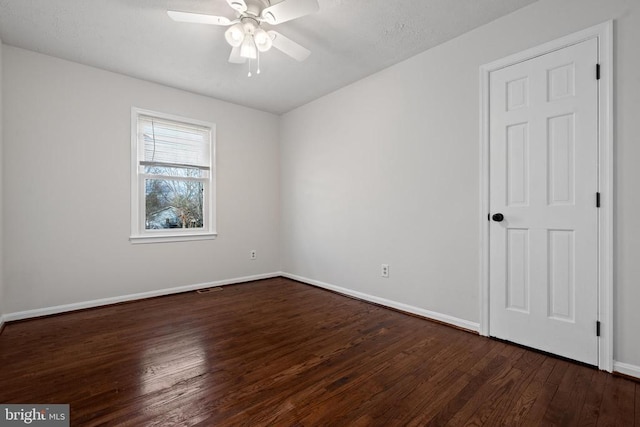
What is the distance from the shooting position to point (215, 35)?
8.68 ft

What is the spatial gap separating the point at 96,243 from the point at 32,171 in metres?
0.90

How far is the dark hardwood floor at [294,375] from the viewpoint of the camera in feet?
4.94

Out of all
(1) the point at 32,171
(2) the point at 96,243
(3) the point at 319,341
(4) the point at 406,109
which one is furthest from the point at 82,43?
(3) the point at 319,341

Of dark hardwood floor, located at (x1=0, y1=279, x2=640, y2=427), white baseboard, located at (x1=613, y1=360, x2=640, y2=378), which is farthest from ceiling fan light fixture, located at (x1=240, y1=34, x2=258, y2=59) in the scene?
white baseboard, located at (x1=613, y1=360, x2=640, y2=378)

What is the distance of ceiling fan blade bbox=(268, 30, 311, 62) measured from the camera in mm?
2289

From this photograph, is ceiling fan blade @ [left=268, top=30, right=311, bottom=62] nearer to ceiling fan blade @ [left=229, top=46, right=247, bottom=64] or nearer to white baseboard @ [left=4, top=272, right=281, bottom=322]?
ceiling fan blade @ [left=229, top=46, right=247, bottom=64]

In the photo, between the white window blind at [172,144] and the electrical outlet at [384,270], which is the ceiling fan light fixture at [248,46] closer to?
the white window blind at [172,144]

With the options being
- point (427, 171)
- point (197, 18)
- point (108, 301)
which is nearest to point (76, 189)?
point (108, 301)

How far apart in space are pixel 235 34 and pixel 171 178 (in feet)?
7.40

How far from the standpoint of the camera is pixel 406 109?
306 cm

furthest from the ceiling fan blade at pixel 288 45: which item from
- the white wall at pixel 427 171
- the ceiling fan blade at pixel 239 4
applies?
the white wall at pixel 427 171

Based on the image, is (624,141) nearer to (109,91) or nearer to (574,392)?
(574,392)

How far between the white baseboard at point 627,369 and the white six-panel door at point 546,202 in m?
0.09

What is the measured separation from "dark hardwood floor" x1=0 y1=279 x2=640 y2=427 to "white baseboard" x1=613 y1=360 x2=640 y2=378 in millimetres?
65
